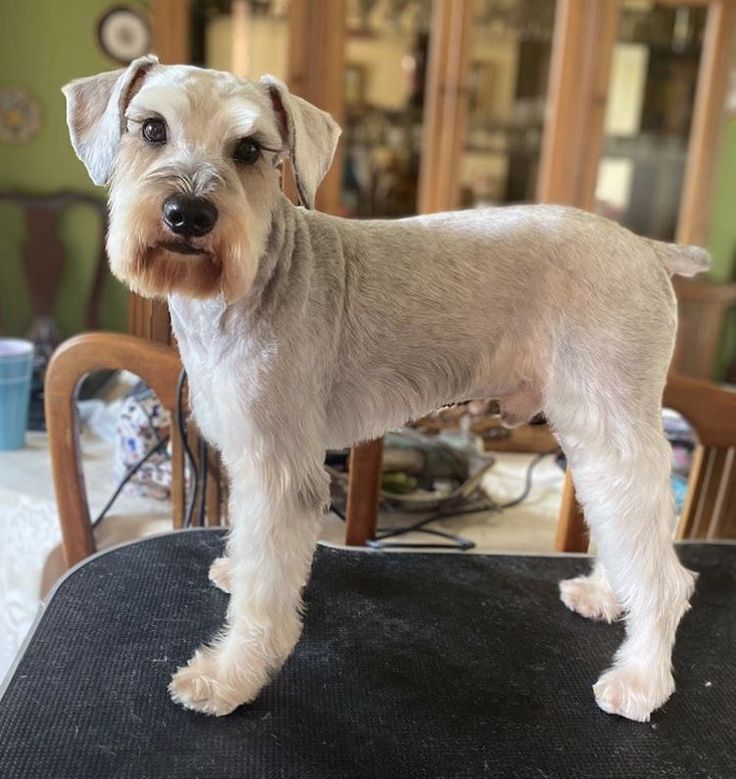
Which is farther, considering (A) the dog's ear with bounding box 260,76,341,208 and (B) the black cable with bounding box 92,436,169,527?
(B) the black cable with bounding box 92,436,169,527

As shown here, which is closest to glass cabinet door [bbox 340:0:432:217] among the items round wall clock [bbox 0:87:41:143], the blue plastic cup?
round wall clock [bbox 0:87:41:143]

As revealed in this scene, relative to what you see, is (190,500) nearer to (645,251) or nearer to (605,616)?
(605,616)

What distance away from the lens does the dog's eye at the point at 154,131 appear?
908 millimetres

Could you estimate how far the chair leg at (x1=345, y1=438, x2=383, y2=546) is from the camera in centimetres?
138

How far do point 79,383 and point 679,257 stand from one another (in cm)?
99

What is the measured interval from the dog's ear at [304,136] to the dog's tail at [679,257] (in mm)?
471

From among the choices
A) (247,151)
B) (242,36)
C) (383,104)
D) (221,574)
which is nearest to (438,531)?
(221,574)

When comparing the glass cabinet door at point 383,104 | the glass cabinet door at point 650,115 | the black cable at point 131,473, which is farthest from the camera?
the glass cabinet door at point 650,115

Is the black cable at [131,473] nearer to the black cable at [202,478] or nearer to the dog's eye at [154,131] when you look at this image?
the black cable at [202,478]

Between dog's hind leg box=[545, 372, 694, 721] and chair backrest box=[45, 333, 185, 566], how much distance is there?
0.65m

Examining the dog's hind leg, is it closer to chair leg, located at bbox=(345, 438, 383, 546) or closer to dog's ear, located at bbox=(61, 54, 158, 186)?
chair leg, located at bbox=(345, 438, 383, 546)

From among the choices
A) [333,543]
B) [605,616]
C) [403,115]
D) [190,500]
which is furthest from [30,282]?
[605,616]

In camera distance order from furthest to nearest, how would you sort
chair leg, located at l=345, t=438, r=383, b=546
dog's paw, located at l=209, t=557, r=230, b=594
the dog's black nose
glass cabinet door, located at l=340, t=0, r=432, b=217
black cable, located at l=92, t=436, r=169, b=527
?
glass cabinet door, located at l=340, t=0, r=432, b=217, black cable, located at l=92, t=436, r=169, b=527, chair leg, located at l=345, t=438, r=383, b=546, dog's paw, located at l=209, t=557, r=230, b=594, the dog's black nose

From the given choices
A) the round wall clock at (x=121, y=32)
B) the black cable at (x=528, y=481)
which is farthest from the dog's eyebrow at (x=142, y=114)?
the round wall clock at (x=121, y=32)
